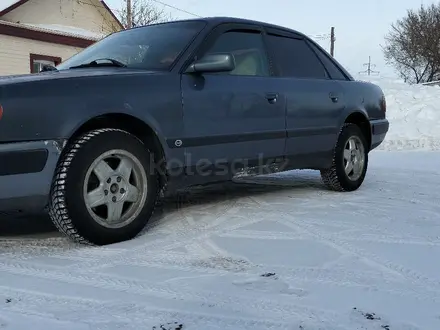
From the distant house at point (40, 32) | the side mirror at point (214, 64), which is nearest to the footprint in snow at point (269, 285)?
the side mirror at point (214, 64)

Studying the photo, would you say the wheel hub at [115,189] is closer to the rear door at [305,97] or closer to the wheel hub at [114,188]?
the wheel hub at [114,188]

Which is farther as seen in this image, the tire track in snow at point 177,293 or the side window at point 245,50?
the side window at point 245,50

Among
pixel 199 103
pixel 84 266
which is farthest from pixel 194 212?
pixel 84 266

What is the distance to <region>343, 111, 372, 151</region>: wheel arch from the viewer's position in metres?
5.41

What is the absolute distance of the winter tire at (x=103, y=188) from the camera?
305 cm

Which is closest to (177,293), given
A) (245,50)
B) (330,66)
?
(245,50)

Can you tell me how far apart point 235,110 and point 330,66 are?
180 cm

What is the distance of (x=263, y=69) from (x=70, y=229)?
85.6 inches

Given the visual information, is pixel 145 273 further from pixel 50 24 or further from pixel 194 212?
pixel 50 24

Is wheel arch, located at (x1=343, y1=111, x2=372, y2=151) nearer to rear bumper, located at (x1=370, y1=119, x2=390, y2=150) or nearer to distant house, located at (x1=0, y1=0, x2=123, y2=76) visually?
rear bumper, located at (x1=370, y1=119, x2=390, y2=150)

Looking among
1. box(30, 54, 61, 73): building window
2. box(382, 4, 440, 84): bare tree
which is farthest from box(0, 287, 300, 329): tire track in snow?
box(382, 4, 440, 84): bare tree

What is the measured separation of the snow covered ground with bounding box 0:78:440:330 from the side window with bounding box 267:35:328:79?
47.6 inches

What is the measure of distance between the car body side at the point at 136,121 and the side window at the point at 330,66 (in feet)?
1.27

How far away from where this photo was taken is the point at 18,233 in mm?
3598
